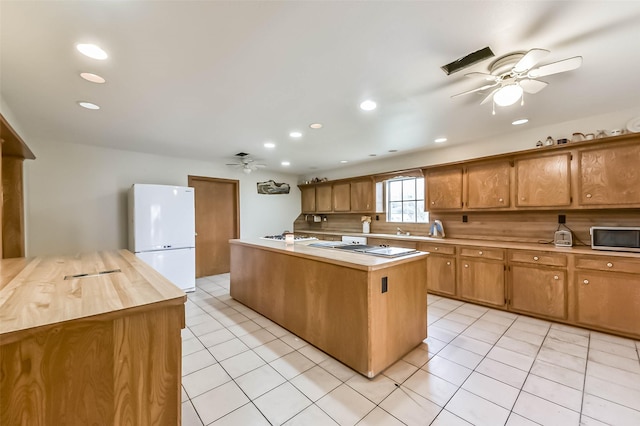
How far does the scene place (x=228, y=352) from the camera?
240 centimetres

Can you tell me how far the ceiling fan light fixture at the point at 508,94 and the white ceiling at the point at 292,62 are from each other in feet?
0.76

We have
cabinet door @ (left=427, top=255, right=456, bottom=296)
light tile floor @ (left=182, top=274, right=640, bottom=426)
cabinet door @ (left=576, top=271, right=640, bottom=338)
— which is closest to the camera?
light tile floor @ (left=182, top=274, right=640, bottom=426)

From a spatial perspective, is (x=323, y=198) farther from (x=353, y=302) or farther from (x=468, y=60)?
(x=468, y=60)

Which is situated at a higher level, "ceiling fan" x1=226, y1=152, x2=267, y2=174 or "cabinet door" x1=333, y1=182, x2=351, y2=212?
"ceiling fan" x1=226, y1=152, x2=267, y2=174

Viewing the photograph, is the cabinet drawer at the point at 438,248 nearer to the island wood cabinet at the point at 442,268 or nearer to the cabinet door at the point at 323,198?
the island wood cabinet at the point at 442,268

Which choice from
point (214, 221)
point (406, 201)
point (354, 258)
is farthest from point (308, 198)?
point (354, 258)

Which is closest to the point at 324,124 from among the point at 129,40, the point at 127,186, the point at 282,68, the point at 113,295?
the point at 282,68

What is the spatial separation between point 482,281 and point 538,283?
591mm

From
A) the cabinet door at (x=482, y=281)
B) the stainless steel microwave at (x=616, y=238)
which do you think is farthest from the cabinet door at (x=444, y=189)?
the stainless steel microwave at (x=616, y=238)

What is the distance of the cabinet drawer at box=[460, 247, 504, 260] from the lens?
3320 mm

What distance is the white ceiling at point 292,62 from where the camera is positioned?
138cm

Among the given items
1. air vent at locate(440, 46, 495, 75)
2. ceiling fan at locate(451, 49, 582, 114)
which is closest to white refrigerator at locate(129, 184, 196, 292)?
air vent at locate(440, 46, 495, 75)

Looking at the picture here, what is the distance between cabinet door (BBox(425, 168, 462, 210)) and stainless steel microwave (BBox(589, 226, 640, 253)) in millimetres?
1477

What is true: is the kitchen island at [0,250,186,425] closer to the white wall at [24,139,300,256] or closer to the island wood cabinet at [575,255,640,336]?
the white wall at [24,139,300,256]
